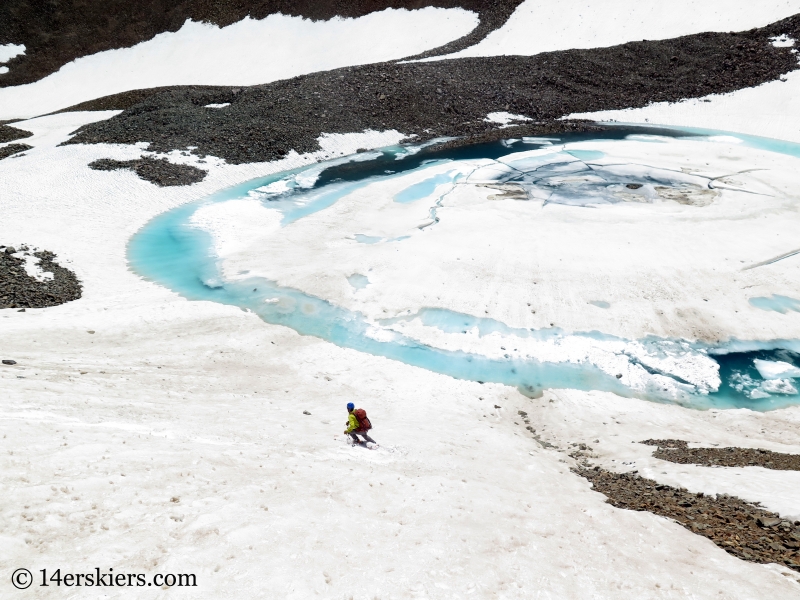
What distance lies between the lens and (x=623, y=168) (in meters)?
37.8

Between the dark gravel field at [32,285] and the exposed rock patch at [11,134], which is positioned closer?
the dark gravel field at [32,285]

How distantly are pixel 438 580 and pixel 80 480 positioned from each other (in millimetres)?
6285

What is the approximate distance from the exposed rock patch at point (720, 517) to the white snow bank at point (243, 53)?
2564 inches

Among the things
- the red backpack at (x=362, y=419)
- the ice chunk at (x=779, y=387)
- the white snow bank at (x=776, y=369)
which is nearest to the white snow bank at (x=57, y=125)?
the red backpack at (x=362, y=419)

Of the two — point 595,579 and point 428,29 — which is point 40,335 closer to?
point 595,579

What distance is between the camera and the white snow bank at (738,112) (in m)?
48.8

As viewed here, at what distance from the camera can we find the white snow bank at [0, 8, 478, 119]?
69.8 meters

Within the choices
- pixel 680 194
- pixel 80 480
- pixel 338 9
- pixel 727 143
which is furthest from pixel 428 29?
pixel 80 480

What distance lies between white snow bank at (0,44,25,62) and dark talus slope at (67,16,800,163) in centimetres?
2706

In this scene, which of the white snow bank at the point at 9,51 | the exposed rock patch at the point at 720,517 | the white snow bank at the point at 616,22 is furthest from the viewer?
the white snow bank at the point at 9,51

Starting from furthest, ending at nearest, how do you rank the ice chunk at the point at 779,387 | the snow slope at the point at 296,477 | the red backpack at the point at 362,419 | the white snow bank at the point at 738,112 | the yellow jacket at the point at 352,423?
1. the white snow bank at the point at 738,112
2. the ice chunk at the point at 779,387
3. the yellow jacket at the point at 352,423
4. the red backpack at the point at 362,419
5. the snow slope at the point at 296,477

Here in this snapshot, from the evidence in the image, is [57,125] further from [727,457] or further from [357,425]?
[727,457]

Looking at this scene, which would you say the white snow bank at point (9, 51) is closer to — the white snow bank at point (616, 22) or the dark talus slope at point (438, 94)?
the dark talus slope at point (438, 94)

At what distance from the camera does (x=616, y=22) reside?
219 feet
